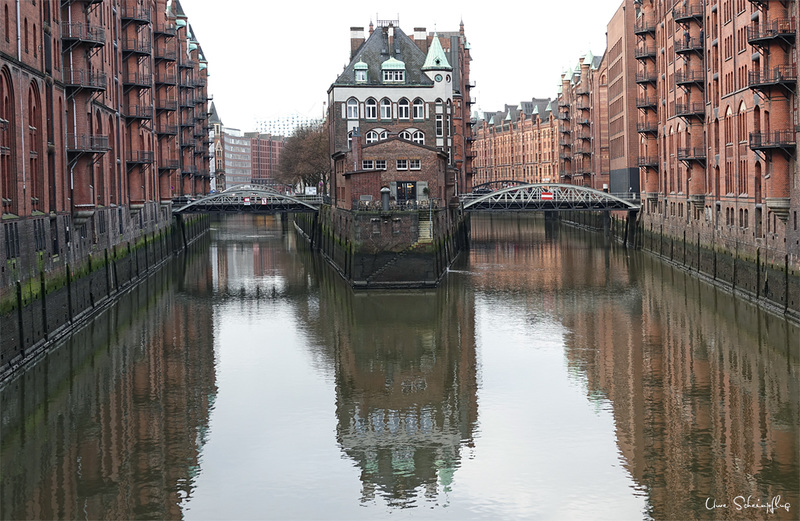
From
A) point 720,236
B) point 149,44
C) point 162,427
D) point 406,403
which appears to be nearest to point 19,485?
point 162,427

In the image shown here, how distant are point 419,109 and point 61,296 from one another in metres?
40.4

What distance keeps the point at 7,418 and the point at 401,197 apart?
34146 mm

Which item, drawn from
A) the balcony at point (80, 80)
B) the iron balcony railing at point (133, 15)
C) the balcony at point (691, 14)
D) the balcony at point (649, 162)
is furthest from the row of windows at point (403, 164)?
the balcony at point (649, 162)

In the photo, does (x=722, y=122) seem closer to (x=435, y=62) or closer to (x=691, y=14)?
(x=691, y=14)

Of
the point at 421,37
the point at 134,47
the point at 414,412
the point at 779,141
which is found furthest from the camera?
the point at 421,37

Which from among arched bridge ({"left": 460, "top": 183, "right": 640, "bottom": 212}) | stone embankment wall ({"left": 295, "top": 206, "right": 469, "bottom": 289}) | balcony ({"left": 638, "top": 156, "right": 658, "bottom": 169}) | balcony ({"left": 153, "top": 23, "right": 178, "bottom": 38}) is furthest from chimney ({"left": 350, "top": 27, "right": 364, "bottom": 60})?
stone embankment wall ({"left": 295, "top": 206, "right": 469, "bottom": 289})

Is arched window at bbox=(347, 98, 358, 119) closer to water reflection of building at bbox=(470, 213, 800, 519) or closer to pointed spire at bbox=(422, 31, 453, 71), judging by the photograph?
pointed spire at bbox=(422, 31, 453, 71)

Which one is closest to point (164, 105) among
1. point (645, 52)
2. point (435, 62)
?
point (435, 62)

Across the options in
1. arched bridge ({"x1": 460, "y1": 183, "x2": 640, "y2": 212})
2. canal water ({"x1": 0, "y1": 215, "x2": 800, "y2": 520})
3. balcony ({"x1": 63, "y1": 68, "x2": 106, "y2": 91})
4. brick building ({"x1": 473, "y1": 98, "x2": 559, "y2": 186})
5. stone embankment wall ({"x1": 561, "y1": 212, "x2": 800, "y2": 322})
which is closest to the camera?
canal water ({"x1": 0, "y1": 215, "x2": 800, "y2": 520})

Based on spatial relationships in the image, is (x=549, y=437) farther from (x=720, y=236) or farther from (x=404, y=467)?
(x=720, y=236)

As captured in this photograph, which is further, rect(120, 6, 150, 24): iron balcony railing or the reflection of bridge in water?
the reflection of bridge in water

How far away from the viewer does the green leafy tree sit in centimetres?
11649

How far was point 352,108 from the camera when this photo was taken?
76375mm

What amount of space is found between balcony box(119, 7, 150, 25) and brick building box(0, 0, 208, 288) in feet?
0.25
